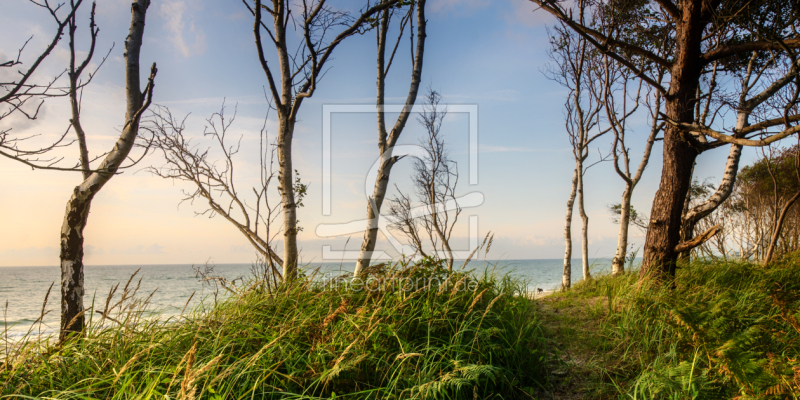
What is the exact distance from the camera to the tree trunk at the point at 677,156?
550 cm

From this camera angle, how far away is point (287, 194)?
486 centimetres

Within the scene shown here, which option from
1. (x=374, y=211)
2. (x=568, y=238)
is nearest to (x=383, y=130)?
(x=374, y=211)

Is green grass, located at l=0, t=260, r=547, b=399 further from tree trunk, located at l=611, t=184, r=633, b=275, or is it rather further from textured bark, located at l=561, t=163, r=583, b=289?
textured bark, located at l=561, t=163, r=583, b=289

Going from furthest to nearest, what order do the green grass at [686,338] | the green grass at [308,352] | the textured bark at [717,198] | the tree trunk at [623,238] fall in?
1. the tree trunk at [623,238]
2. the textured bark at [717,198]
3. the green grass at [686,338]
4. the green grass at [308,352]

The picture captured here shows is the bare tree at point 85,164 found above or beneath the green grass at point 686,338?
above

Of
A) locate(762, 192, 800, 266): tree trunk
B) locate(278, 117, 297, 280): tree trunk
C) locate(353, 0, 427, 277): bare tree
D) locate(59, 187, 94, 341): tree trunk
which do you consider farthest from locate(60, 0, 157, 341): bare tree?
locate(762, 192, 800, 266): tree trunk

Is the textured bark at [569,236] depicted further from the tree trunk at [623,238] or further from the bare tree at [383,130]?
the bare tree at [383,130]

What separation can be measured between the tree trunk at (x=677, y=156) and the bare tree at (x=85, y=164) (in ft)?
24.1

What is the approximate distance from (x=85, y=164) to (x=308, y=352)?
4.30 metres

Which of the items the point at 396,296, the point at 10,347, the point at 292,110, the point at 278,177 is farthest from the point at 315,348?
the point at 292,110

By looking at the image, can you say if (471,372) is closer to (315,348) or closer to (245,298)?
(315,348)

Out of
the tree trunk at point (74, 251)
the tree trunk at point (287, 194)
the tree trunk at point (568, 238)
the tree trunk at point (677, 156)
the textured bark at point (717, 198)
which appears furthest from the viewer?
the tree trunk at point (568, 238)

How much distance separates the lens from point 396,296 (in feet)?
11.9

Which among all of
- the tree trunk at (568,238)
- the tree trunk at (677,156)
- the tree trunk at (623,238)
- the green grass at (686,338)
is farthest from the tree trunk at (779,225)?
the tree trunk at (568,238)
